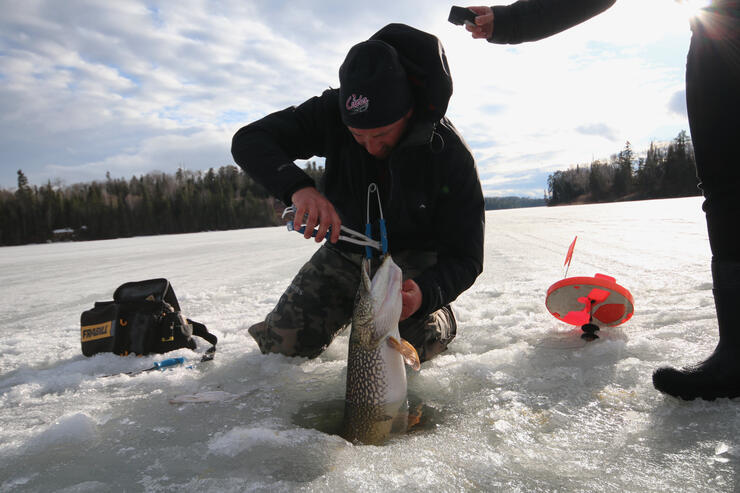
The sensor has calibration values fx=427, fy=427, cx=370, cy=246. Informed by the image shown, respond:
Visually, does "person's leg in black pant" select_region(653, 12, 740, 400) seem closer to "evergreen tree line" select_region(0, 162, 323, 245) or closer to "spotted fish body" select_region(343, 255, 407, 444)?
"spotted fish body" select_region(343, 255, 407, 444)

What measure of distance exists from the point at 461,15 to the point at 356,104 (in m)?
0.75

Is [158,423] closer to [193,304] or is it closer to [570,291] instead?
[570,291]

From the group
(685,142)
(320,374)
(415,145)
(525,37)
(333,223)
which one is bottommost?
(320,374)

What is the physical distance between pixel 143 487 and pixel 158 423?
55cm

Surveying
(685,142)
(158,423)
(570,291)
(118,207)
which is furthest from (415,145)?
(685,142)

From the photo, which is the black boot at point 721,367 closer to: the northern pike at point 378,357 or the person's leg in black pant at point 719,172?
the person's leg in black pant at point 719,172

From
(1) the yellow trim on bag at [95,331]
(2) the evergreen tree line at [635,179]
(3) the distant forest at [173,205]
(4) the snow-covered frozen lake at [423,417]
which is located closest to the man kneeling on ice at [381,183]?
(4) the snow-covered frozen lake at [423,417]

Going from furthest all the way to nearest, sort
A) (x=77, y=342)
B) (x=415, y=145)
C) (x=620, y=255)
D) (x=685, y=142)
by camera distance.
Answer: (x=685, y=142) → (x=620, y=255) → (x=77, y=342) → (x=415, y=145)

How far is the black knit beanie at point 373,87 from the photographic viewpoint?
2.13m

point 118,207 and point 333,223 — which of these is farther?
point 118,207

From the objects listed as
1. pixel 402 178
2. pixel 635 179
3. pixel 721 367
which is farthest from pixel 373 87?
pixel 635 179

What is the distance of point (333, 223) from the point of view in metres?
2.12

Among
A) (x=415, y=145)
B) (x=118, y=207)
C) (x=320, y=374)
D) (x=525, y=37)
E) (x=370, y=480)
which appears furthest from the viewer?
(x=118, y=207)

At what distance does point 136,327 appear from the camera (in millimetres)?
3002
